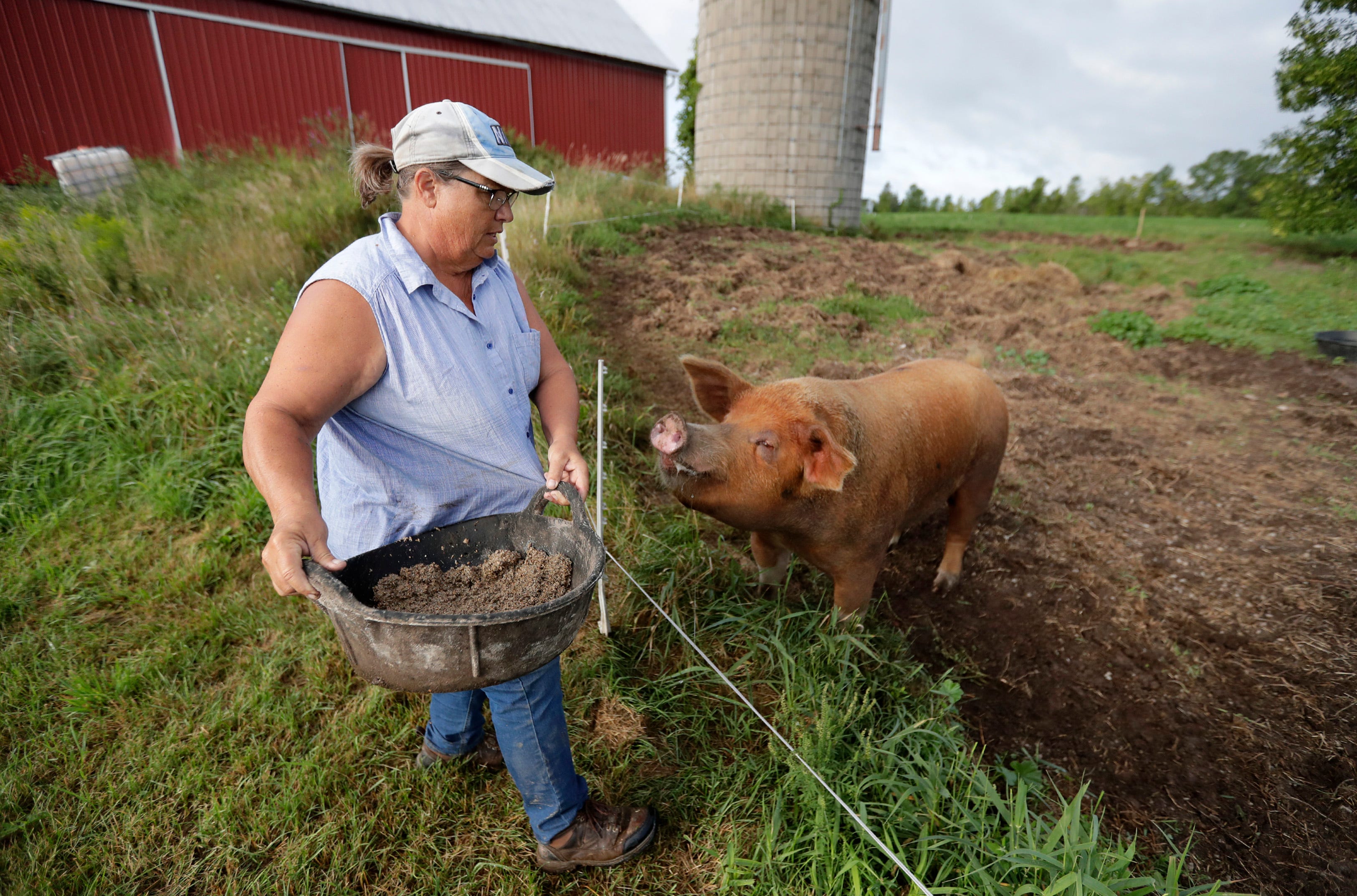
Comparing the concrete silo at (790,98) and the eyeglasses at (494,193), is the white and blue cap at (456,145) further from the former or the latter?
the concrete silo at (790,98)

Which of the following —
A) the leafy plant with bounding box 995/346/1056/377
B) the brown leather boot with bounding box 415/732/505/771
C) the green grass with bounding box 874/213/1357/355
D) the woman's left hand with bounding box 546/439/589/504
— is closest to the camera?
the woman's left hand with bounding box 546/439/589/504

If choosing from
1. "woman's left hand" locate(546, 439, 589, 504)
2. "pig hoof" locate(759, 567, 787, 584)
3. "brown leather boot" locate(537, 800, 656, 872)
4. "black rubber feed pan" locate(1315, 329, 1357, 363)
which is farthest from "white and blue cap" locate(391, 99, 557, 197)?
"black rubber feed pan" locate(1315, 329, 1357, 363)

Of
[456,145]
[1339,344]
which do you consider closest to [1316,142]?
[1339,344]

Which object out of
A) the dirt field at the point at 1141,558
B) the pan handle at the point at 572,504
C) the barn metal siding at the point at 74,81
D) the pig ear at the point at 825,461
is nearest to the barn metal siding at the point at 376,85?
the barn metal siding at the point at 74,81

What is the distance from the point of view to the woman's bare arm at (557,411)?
2023 millimetres

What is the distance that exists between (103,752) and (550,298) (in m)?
4.45

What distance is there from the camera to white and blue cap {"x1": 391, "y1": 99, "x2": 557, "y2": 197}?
1.74m

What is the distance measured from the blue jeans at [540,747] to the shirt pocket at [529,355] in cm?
90

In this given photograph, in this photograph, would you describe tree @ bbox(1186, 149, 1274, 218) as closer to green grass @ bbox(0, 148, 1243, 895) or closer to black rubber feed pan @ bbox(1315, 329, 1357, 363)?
black rubber feed pan @ bbox(1315, 329, 1357, 363)

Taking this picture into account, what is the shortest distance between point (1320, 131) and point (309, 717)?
18918 mm

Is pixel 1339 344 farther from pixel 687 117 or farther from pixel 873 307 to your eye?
pixel 687 117

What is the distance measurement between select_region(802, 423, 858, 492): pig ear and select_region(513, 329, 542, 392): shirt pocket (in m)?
1.17

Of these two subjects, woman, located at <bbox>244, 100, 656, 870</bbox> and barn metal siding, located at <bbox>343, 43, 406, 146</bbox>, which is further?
barn metal siding, located at <bbox>343, 43, 406, 146</bbox>

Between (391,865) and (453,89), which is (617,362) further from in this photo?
(453,89)
